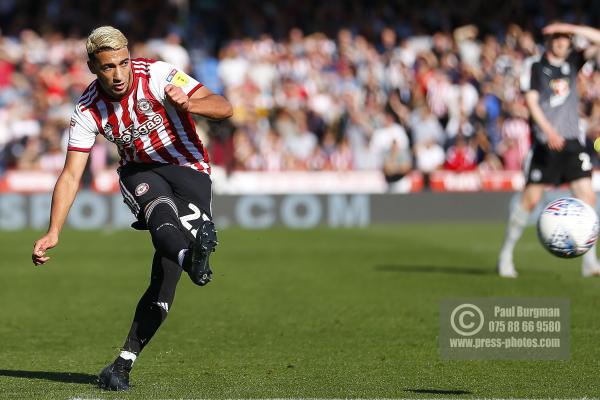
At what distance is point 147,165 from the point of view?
7426 millimetres

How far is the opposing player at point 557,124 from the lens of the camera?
12219 millimetres

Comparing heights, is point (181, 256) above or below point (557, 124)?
below

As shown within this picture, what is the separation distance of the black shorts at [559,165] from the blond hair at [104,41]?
659 cm

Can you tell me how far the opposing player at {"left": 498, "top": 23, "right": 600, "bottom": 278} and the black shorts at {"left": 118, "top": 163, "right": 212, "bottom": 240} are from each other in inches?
218

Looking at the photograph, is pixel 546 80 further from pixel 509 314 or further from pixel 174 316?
pixel 174 316

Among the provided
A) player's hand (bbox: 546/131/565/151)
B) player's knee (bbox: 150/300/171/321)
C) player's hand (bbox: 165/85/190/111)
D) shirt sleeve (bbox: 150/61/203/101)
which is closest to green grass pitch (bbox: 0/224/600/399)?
player's knee (bbox: 150/300/171/321)

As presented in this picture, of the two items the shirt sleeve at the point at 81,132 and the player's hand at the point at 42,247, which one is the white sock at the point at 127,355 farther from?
the shirt sleeve at the point at 81,132

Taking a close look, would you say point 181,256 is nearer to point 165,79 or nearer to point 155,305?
point 155,305

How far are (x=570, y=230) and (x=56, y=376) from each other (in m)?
3.53

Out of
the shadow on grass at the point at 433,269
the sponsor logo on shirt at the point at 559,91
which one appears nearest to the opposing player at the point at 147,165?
the sponsor logo on shirt at the point at 559,91

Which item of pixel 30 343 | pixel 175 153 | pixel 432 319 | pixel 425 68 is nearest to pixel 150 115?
pixel 175 153

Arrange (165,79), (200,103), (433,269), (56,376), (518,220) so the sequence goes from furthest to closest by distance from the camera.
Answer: (433,269) < (518,220) < (56,376) < (165,79) < (200,103)

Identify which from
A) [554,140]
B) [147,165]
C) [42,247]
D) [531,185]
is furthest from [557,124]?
[42,247]

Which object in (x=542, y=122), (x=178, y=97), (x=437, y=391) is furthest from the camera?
(x=542, y=122)
